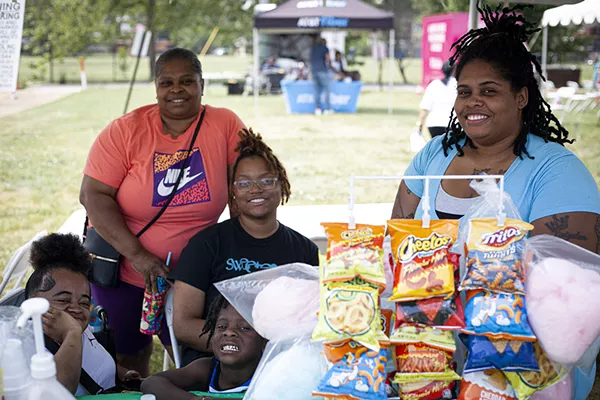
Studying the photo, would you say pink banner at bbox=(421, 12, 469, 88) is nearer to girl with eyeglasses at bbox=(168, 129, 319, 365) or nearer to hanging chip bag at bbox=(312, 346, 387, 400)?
girl with eyeglasses at bbox=(168, 129, 319, 365)

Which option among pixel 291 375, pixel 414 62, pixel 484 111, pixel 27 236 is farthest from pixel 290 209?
pixel 414 62

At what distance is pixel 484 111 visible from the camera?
1928mm

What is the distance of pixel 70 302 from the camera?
2.10 metres

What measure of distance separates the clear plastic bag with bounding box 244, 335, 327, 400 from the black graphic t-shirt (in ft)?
3.09

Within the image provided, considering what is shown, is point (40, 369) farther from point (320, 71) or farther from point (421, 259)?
point (320, 71)

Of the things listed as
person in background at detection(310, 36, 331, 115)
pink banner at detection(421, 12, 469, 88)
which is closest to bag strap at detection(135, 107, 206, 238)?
person in background at detection(310, 36, 331, 115)

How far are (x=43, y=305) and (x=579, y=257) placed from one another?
1.18 meters

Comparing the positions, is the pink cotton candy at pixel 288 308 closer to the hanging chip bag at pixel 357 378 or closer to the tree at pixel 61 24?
the hanging chip bag at pixel 357 378

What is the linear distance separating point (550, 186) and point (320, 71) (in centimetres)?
1307

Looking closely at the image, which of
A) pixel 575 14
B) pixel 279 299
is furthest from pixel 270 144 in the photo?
pixel 279 299

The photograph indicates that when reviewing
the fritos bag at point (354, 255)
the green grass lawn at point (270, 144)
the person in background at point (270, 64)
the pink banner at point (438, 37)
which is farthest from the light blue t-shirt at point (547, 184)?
the person in background at point (270, 64)

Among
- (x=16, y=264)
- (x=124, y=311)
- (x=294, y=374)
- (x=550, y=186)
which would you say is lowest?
(x=124, y=311)

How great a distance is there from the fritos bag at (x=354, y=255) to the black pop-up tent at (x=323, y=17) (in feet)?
39.9

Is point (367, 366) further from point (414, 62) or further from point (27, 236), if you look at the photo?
point (414, 62)
